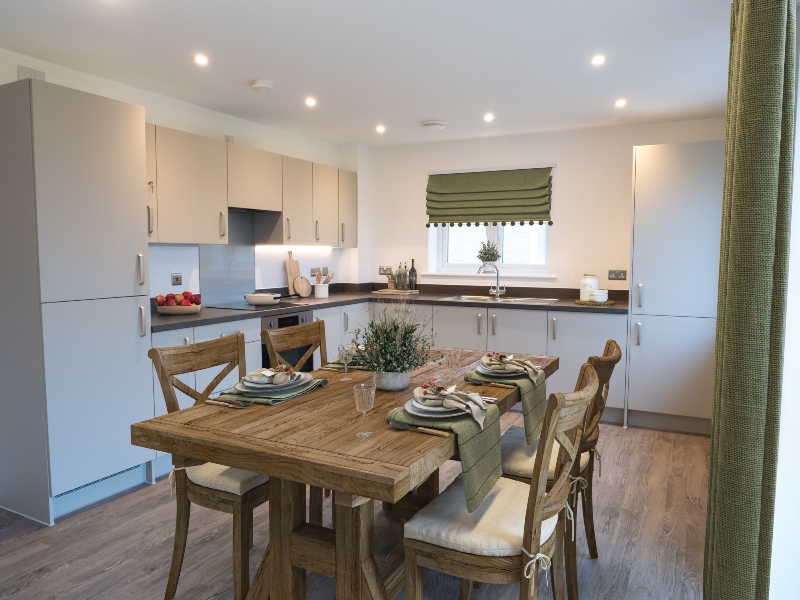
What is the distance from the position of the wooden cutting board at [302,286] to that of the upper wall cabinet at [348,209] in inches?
20.0

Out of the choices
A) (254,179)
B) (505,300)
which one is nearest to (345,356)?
(254,179)

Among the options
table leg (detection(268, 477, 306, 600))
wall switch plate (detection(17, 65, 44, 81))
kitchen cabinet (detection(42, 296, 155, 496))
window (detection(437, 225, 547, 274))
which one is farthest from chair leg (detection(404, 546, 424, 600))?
window (detection(437, 225, 547, 274))

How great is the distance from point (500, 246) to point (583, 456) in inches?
136

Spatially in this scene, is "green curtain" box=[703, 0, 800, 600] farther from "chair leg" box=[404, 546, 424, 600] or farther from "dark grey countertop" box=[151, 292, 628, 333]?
"dark grey countertop" box=[151, 292, 628, 333]

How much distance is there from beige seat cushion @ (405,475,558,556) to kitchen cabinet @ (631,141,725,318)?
9.42 ft

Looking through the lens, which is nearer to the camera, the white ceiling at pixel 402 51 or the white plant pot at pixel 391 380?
the white plant pot at pixel 391 380

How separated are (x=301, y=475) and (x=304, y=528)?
47 centimetres

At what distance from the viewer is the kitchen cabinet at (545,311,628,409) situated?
14.3 ft

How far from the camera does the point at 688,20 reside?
2.65 metres

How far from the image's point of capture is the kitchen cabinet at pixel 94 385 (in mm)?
2777

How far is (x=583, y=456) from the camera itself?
2.24m

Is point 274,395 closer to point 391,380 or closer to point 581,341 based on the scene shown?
point 391,380

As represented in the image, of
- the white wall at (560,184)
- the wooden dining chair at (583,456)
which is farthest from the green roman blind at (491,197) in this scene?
the wooden dining chair at (583,456)

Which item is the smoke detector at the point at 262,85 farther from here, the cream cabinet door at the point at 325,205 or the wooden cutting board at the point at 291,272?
the wooden cutting board at the point at 291,272
